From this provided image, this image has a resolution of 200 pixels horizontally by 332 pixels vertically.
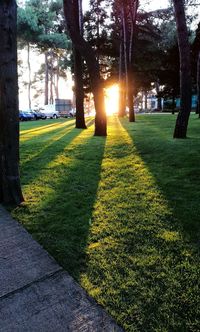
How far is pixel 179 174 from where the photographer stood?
6.32 meters

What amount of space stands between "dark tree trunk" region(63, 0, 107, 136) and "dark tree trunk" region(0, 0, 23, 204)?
293 inches

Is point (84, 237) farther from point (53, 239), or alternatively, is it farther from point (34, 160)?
point (34, 160)

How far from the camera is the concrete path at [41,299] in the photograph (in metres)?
2.45

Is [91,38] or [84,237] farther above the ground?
[91,38]

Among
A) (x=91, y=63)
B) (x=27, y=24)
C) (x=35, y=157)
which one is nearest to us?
(x=35, y=157)

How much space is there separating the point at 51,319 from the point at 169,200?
2936 mm

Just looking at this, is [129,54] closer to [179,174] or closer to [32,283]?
[179,174]

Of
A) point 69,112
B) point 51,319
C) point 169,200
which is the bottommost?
point 51,319

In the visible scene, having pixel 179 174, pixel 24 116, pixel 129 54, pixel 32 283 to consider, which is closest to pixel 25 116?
pixel 24 116

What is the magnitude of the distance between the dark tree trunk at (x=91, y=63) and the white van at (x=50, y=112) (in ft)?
116

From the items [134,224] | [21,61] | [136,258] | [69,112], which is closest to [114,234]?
[134,224]

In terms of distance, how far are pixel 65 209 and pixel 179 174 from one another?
262 cm

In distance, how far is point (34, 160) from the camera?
8.57m

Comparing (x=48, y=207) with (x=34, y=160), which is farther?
(x=34, y=160)
